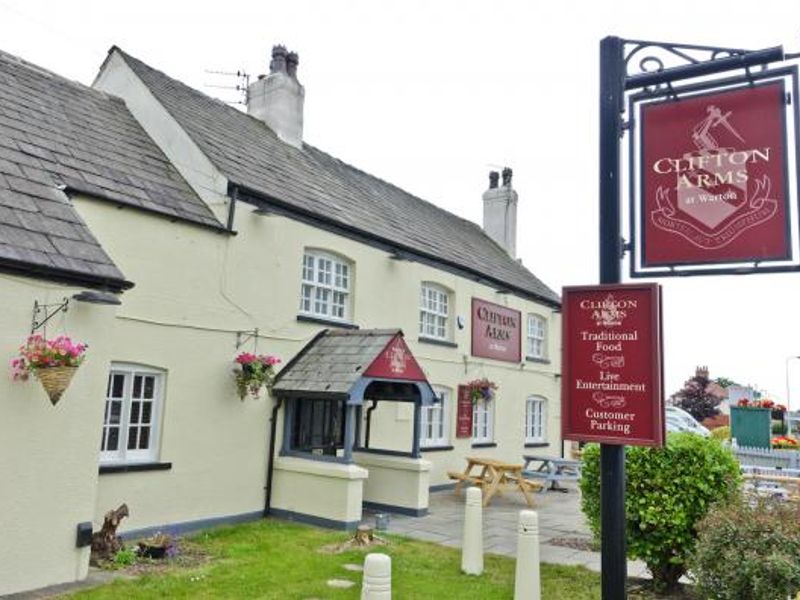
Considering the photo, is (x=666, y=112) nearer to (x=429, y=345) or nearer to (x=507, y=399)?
(x=429, y=345)

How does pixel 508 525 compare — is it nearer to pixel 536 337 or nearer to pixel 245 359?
pixel 245 359

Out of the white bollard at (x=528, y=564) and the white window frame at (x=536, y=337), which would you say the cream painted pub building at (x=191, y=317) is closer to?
the white bollard at (x=528, y=564)

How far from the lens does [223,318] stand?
10961mm

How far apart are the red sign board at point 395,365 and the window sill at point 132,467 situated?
3.34 meters

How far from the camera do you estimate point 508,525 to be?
38.3 feet

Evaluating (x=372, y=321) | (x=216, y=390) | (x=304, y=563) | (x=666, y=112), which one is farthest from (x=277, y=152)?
(x=666, y=112)

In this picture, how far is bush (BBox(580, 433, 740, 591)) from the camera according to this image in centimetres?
728

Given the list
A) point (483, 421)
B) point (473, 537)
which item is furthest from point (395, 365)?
point (483, 421)

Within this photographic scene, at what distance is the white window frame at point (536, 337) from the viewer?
69.2ft

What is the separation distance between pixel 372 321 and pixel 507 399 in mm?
6702

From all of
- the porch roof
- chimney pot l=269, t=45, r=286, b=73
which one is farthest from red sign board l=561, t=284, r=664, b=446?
chimney pot l=269, t=45, r=286, b=73

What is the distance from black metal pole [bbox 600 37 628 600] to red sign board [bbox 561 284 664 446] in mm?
214

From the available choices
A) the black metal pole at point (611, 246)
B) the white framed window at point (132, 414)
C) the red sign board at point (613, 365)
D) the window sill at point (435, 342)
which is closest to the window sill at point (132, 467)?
the white framed window at point (132, 414)

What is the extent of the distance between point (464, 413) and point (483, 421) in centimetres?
169
